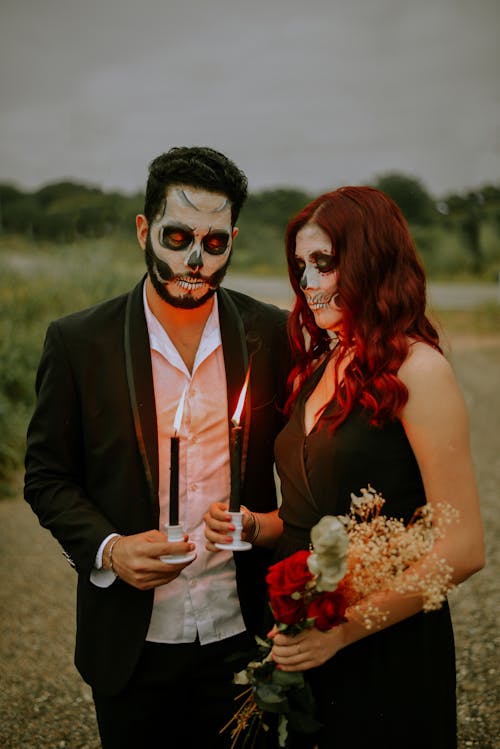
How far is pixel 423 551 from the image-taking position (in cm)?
163

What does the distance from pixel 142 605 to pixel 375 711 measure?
2.49 feet

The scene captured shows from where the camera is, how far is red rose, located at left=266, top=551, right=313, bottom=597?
1.58 metres

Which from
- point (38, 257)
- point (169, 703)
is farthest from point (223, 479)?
point (38, 257)

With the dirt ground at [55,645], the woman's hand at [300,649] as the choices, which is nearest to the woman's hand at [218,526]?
the woman's hand at [300,649]

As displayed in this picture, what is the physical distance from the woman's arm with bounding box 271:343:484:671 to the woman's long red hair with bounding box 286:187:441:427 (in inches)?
4.9

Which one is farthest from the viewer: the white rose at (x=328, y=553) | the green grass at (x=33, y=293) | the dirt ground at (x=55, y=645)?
the green grass at (x=33, y=293)

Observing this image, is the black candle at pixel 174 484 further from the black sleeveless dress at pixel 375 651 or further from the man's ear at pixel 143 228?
the man's ear at pixel 143 228

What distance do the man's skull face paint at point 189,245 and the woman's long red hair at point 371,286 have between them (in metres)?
0.35

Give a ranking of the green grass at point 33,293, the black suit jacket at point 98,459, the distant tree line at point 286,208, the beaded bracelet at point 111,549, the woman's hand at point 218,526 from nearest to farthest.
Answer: the woman's hand at point 218,526 < the beaded bracelet at point 111,549 < the black suit jacket at point 98,459 < the green grass at point 33,293 < the distant tree line at point 286,208

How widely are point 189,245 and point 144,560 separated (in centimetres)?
98

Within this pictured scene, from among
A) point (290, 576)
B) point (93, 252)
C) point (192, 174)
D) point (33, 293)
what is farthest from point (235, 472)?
point (93, 252)

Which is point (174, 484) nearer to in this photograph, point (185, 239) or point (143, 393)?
point (143, 393)

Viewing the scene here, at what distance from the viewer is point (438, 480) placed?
5.99 ft

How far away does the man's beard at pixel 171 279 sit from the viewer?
2.30 meters
